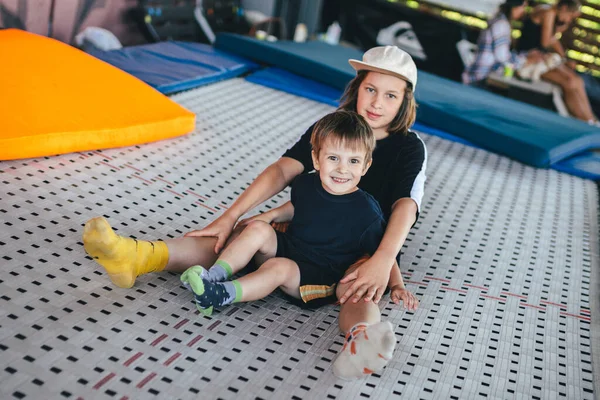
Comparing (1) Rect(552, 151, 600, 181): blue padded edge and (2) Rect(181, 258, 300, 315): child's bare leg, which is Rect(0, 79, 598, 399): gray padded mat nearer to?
(2) Rect(181, 258, 300, 315): child's bare leg

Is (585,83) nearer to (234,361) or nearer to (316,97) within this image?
(316,97)

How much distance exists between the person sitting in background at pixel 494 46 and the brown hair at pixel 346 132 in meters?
4.57

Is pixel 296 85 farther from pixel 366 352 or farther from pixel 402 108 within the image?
pixel 366 352

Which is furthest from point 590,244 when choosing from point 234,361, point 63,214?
point 63,214

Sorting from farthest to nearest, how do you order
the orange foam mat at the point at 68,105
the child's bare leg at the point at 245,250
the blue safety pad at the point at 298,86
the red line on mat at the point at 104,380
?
the blue safety pad at the point at 298,86 → the orange foam mat at the point at 68,105 → the child's bare leg at the point at 245,250 → the red line on mat at the point at 104,380

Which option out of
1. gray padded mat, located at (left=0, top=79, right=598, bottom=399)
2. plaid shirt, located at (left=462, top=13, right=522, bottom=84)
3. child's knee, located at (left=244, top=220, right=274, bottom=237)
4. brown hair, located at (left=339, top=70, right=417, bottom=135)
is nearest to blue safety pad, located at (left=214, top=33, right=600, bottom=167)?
gray padded mat, located at (left=0, top=79, right=598, bottom=399)

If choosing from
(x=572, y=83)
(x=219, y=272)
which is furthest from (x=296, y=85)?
(x=572, y=83)

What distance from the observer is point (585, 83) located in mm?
6977

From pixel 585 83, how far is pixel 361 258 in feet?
19.7

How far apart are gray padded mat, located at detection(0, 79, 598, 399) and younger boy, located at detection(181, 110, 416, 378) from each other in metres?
0.11

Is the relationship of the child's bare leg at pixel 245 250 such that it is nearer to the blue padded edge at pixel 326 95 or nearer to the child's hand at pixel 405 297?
the child's hand at pixel 405 297

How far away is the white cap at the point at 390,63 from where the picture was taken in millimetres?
2139

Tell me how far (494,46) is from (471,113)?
7.59ft

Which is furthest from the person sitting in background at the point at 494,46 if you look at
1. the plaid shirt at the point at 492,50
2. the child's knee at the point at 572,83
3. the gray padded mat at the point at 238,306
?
the gray padded mat at the point at 238,306
